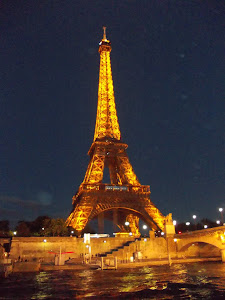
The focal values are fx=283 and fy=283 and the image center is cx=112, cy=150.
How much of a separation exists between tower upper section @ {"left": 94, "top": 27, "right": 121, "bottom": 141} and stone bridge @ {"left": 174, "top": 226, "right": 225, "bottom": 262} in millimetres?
27563

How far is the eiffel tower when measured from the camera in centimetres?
5281

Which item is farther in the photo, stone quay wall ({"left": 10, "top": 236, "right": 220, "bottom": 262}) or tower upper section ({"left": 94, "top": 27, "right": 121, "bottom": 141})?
tower upper section ({"left": 94, "top": 27, "right": 121, "bottom": 141})

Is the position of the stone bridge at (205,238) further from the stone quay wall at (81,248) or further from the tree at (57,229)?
the tree at (57,229)

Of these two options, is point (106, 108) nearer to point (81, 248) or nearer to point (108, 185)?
point (108, 185)

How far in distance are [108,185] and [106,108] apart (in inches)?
824

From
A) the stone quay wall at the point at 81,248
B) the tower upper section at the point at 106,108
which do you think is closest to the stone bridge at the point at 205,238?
the stone quay wall at the point at 81,248

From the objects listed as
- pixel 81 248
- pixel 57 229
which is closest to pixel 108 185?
pixel 57 229

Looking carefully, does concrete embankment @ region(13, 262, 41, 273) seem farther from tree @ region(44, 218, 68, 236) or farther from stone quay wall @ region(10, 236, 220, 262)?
tree @ region(44, 218, 68, 236)

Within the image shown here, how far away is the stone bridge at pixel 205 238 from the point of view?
3684cm

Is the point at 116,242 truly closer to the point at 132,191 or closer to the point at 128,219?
the point at 132,191

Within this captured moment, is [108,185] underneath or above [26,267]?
above

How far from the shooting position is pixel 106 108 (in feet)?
225

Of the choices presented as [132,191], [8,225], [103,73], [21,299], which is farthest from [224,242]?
[8,225]

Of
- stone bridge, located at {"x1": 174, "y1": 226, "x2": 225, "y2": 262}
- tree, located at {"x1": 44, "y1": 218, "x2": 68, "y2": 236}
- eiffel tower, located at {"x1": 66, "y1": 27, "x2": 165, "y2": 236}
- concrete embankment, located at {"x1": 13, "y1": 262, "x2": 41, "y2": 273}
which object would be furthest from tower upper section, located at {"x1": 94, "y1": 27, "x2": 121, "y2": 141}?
concrete embankment, located at {"x1": 13, "y1": 262, "x2": 41, "y2": 273}
